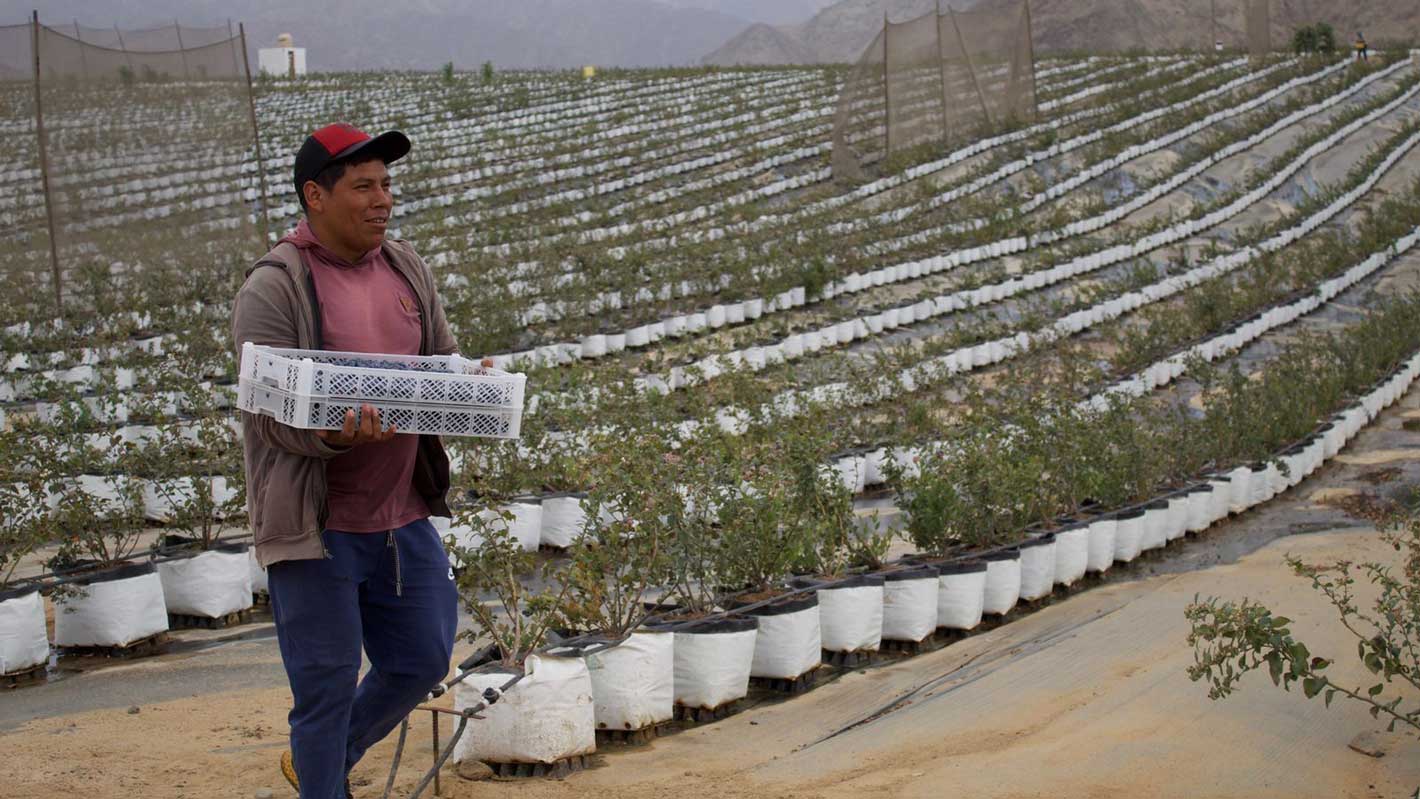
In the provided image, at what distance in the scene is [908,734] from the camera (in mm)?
3836

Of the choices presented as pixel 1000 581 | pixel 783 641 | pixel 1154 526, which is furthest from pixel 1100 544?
pixel 783 641

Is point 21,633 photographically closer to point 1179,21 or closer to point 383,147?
point 383,147

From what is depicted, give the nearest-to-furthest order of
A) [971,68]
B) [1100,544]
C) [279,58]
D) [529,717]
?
[529,717], [1100,544], [971,68], [279,58]

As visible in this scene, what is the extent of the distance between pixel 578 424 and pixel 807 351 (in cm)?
491

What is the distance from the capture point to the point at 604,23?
104 metres

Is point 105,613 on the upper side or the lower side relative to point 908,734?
upper

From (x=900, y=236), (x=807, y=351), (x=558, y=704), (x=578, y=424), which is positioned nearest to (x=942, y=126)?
(x=900, y=236)

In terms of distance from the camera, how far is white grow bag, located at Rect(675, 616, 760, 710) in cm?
398

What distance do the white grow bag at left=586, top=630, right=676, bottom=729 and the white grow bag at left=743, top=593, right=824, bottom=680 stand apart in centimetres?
50

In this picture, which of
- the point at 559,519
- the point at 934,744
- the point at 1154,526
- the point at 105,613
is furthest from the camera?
the point at 1154,526

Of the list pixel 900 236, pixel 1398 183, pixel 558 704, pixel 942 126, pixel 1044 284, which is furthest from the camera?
pixel 942 126

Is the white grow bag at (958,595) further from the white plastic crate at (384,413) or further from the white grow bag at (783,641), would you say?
the white plastic crate at (384,413)

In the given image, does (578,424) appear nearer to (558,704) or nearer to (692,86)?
(558,704)

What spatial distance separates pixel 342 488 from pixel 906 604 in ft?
8.54
